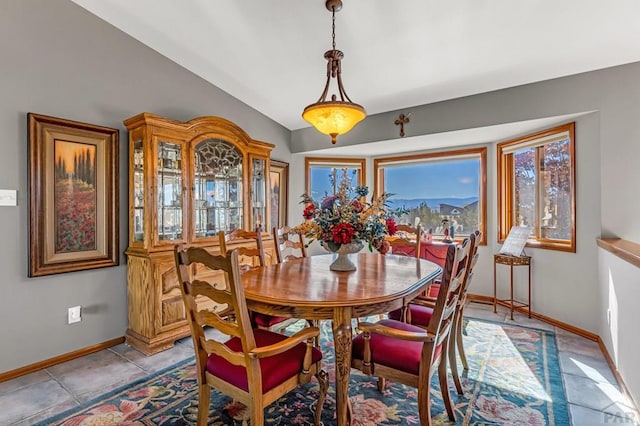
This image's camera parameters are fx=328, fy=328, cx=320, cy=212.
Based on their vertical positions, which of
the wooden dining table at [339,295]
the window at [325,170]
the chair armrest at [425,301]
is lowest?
the chair armrest at [425,301]

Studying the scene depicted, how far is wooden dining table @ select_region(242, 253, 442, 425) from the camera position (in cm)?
157

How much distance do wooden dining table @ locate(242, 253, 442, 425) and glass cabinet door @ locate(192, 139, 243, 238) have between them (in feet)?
4.60

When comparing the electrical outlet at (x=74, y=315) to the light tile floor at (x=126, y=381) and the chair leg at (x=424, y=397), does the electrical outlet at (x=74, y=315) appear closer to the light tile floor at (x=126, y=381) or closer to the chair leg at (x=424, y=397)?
the light tile floor at (x=126, y=381)

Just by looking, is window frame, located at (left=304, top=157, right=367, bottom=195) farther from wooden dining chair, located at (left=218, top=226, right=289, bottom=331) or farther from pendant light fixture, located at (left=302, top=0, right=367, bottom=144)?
pendant light fixture, located at (left=302, top=0, right=367, bottom=144)

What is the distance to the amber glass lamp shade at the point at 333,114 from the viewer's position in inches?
88.1

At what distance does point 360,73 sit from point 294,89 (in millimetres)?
841

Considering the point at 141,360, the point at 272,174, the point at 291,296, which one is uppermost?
the point at 272,174

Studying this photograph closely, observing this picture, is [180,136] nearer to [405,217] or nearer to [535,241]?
[405,217]

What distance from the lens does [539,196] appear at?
12.3 ft

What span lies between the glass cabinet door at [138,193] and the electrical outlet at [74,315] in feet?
2.31

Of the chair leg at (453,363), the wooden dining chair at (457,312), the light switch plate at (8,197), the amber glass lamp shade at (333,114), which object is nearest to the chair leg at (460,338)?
the wooden dining chair at (457,312)

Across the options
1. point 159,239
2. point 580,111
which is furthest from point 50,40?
point 580,111

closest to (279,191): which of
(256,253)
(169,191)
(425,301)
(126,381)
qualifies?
(169,191)

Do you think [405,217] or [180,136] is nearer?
[180,136]
